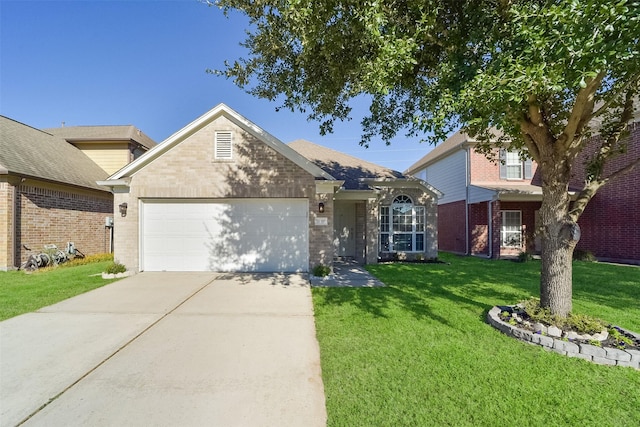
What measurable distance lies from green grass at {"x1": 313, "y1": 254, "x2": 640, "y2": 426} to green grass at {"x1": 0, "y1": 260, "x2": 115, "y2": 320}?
5.85m

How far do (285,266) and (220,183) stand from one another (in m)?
3.39

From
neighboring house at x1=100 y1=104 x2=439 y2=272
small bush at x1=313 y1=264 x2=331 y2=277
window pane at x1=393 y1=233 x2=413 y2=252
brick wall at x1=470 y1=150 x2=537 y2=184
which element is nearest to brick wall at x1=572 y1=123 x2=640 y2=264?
brick wall at x1=470 y1=150 x2=537 y2=184

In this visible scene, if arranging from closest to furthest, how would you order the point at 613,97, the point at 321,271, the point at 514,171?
the point at 613,97, the point at 321,271, the point at 514,171

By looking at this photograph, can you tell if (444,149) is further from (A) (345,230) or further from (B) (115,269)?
(B) (115,269)

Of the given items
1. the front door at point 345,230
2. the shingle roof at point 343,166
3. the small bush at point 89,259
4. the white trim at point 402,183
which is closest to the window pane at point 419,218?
the white trim at point 402,183

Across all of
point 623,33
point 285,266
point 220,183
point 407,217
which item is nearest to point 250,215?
point 220,183

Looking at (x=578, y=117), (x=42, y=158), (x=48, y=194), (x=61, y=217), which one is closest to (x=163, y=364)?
(x=578, y=117)

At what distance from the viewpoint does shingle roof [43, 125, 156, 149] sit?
15.8 m

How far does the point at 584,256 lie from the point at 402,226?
26.9ft

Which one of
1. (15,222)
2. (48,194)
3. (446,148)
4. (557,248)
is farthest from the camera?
(446,148)

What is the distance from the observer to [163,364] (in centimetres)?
382

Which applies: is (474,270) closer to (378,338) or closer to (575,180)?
(378,338)

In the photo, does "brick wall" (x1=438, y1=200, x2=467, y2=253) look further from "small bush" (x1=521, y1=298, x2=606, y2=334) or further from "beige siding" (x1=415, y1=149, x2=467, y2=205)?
"small bush" (x1=521, y1=298, x2=606, y2=334)

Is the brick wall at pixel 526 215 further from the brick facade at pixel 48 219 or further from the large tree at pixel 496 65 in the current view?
the brick facade at pixel 48 219
